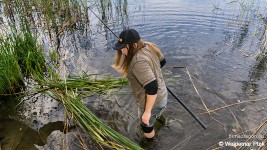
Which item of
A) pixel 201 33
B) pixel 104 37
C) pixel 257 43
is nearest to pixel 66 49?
pixel 104 37

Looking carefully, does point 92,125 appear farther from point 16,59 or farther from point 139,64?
point 16,59

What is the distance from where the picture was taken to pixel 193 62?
19.7ft

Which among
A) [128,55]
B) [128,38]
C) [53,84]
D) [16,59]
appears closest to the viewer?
[128,38]

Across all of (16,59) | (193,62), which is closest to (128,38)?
(16,59)

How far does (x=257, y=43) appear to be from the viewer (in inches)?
270

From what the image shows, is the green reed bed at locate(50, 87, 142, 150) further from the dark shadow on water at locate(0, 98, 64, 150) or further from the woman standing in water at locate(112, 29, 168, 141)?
the dark shadow on water at locate(0, 98, 64, 150)

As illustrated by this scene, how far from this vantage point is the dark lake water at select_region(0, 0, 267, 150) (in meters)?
3.88

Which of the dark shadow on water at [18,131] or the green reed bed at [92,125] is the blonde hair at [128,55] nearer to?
the green reed bed at [92,125]

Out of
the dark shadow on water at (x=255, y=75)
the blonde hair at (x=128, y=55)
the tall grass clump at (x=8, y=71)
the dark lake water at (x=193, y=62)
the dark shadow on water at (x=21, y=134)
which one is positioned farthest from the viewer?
the dark shadow on water at (x=255, y=75)

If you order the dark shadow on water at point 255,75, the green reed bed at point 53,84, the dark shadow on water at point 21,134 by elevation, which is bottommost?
the dark shadow on water at point 21,134

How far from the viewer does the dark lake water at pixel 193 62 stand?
12.7 ft

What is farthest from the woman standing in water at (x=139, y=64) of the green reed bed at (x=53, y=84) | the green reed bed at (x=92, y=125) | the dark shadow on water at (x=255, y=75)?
the dark shadow on water at (x=255, y=75)

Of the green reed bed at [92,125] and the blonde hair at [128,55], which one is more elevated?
the blonde hair at [128,55]

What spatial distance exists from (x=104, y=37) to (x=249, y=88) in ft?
16.5
